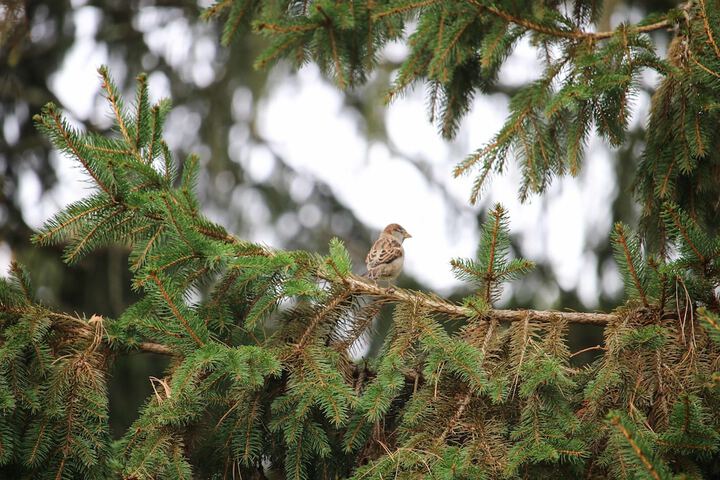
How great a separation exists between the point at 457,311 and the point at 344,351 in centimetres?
46

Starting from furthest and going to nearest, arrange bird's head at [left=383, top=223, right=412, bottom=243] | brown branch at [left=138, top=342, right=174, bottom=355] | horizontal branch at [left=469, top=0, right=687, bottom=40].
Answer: bird's head at [left=383, top=223, right=412, bottom=243], horizontal branch at [left=469, top=0, right=687, bottom=40], brown branch at [left=138, top=342, right=174, bottom=355]

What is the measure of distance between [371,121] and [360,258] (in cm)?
194

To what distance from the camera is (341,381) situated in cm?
272

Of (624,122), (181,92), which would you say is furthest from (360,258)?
(624,122)

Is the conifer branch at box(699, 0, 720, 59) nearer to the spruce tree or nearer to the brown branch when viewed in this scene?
the spruce tree

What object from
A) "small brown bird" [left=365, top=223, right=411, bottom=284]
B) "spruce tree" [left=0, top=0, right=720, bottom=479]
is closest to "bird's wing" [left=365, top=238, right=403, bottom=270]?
"small brown bird" [left=365, top=223, right=411, bottom=284]

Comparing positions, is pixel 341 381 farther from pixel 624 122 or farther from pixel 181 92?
pixel 181 92

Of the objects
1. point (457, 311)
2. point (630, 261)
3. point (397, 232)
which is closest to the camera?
A: point (630, 261)

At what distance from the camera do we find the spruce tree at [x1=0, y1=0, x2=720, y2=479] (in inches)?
102

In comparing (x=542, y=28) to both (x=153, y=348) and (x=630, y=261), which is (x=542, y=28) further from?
(x=153, y=348)

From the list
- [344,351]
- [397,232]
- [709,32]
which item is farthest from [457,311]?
[397,232]

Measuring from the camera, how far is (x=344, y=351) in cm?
304

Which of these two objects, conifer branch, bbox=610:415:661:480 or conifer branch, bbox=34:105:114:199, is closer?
conifer branch, bbox=610:415:661:480

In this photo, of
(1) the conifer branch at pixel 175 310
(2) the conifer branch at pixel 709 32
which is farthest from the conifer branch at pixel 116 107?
(2) the conifer branch at pixel 709 32
